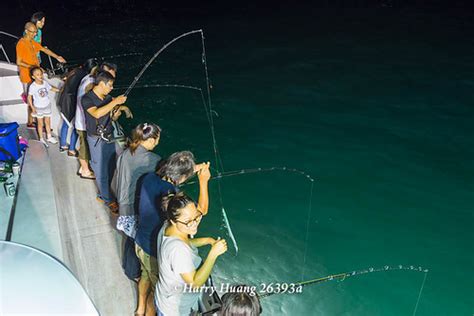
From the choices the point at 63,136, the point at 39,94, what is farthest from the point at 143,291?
the point at 39,94

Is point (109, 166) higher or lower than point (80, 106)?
lower

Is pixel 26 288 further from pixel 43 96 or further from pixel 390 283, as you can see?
pixel 390 283

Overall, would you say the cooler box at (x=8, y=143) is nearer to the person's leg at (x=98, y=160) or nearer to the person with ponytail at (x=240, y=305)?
the person's leg at (x=98, y=160)

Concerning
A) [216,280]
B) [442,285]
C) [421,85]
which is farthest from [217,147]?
[421,85]

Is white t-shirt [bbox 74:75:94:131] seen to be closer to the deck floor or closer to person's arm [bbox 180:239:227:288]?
the deck floor

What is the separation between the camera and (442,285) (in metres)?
6.08

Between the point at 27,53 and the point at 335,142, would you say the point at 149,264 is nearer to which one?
the point at 27,53

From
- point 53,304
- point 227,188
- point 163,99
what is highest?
point 53,304

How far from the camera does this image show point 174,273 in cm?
288

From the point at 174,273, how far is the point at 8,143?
383 cm

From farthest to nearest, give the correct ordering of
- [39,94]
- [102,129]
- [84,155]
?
[39,94], [84,155], [102,129]

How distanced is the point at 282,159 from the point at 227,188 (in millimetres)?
1661

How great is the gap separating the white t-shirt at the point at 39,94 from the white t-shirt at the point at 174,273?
4119 mm

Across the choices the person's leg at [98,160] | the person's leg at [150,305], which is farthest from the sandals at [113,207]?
the person's leg at [150,305]
